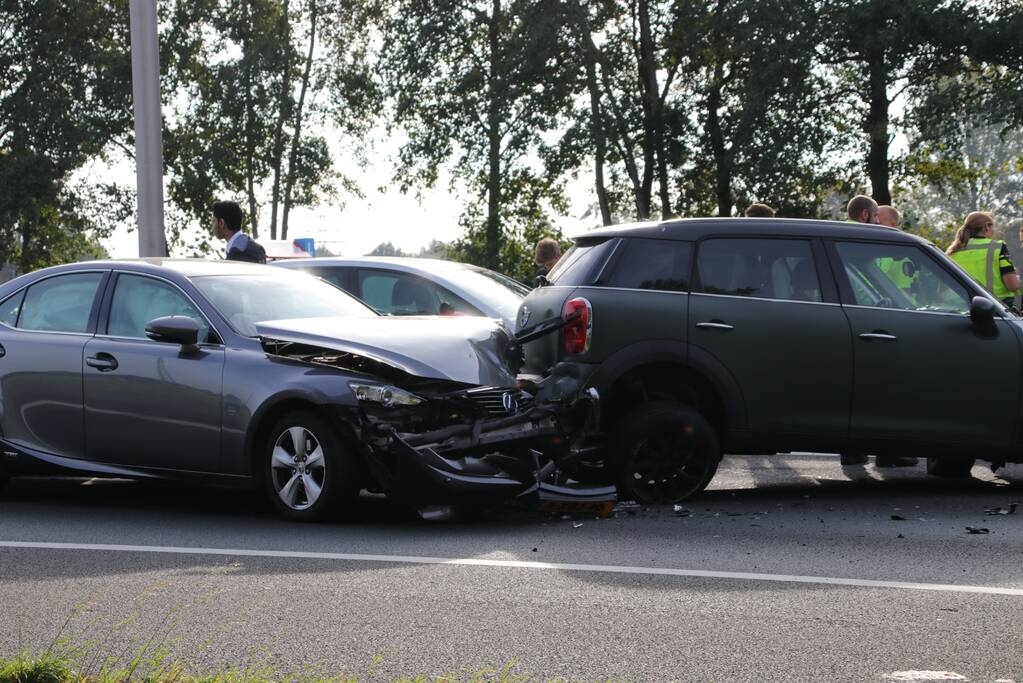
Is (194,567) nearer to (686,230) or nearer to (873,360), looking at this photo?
(686,230)

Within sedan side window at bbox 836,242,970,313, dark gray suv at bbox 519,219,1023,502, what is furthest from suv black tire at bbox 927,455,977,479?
sedan side window at bbox 836,242,970,313

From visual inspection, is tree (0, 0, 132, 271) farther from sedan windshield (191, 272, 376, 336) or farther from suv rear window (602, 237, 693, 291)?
suv rear window (602, 237, 693, 291)

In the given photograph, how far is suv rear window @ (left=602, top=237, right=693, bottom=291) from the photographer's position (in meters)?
8.54

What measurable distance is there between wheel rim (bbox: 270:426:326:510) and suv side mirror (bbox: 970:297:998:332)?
4030 mm

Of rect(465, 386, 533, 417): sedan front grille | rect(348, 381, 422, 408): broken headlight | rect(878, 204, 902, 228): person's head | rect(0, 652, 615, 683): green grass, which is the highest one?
rect(878, 204, 902, 228): person's head

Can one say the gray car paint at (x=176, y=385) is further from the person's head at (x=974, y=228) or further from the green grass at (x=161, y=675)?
the person's head at (x=974, y=228)

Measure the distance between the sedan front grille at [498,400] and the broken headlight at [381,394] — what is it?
16.4 inches

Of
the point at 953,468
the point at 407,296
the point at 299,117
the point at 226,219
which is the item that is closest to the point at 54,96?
the point at 299,117

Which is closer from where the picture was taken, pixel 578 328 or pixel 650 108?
pixel 578 328

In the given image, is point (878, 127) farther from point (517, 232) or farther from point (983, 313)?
point (983, 313)

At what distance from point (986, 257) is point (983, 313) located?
10.3ft

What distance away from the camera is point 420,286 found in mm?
11672

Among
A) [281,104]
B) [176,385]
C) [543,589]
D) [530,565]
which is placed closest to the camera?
[543,589]

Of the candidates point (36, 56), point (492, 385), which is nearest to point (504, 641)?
point (492, 385)
